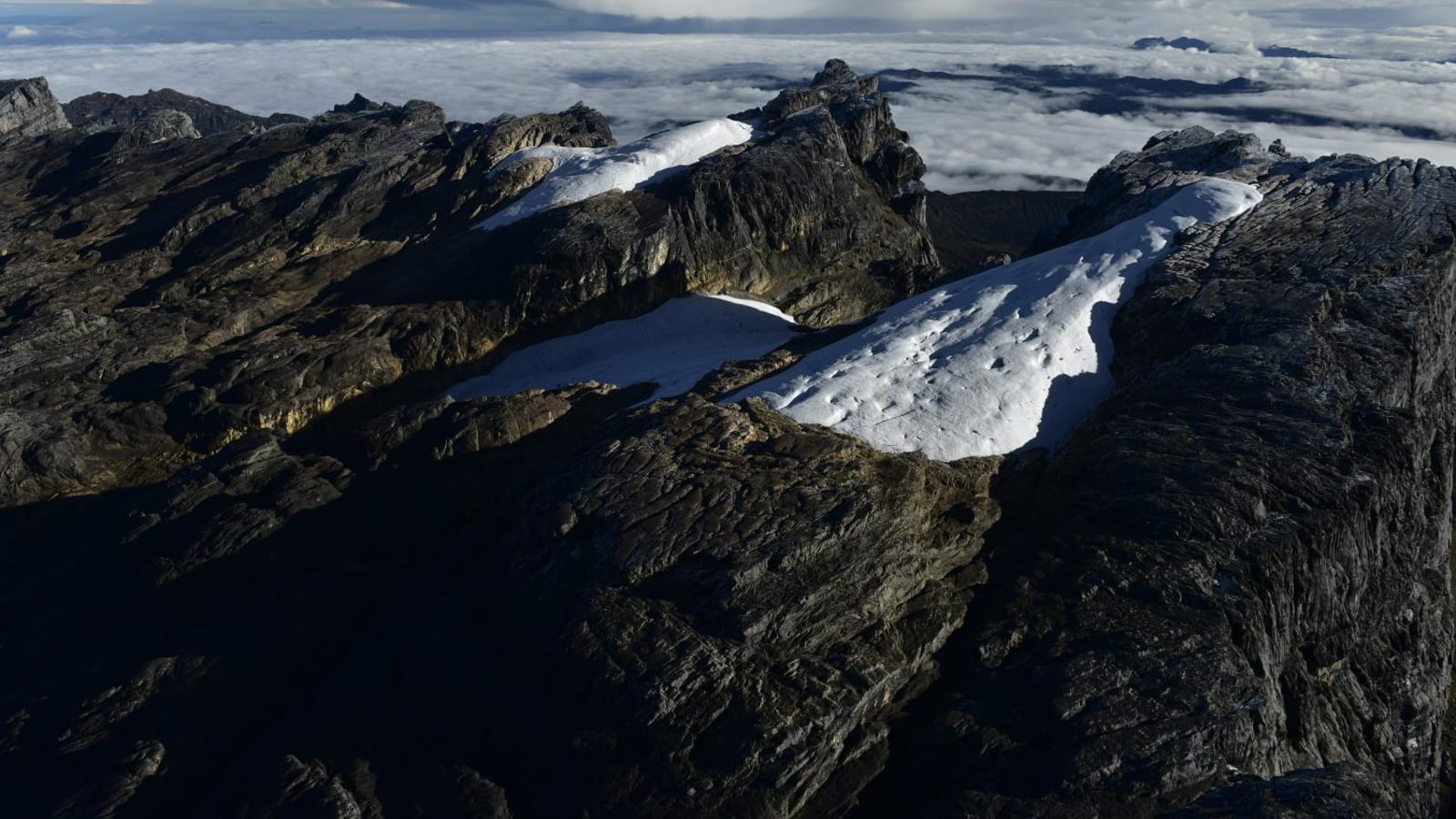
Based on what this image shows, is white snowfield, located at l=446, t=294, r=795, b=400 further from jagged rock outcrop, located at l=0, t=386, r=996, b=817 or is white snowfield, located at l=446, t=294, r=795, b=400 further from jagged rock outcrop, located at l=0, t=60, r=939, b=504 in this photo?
jagged rock outcrop, located at l=0, t=386, r=996, b=817

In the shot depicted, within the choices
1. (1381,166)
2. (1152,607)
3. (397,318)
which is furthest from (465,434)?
(1381,166)

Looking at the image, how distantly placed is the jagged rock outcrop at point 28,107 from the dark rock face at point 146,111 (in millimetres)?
26924

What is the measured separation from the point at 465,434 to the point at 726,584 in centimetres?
1263

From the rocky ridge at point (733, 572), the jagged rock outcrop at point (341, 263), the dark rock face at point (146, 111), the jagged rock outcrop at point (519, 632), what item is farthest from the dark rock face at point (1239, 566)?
the dark rock face at point (146, 111)

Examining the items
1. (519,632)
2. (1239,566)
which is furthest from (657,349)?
(1239,566)

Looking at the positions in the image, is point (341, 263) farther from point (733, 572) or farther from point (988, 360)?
point (733, 572)

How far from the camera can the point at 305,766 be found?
16953 millimetres

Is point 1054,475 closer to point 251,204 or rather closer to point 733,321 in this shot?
point 733,321

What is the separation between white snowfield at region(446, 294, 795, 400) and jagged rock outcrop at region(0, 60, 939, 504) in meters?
1.35

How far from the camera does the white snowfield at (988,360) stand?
A: 24.0 m

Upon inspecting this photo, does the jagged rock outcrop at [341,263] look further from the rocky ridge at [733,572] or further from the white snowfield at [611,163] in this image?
the white snowfield at [611,163]

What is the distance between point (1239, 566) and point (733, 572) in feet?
36.0

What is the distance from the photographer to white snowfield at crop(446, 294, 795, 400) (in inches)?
1240

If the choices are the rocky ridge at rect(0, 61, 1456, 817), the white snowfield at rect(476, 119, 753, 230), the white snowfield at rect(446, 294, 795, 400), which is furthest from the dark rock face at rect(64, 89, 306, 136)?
the rocky ridge at rect(0, 61, 1456, 817)
